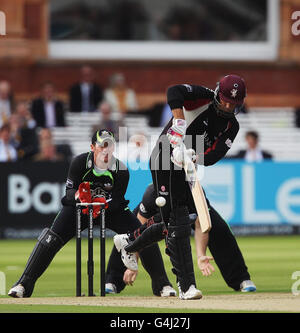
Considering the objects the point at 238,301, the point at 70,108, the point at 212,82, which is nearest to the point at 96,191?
the point at 238,301

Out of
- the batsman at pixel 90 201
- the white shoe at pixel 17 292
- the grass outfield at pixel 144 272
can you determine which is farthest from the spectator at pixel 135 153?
the white shoe at pixel 17 292

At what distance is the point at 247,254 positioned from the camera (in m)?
17.7

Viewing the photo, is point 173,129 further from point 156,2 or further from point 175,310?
point 156,2

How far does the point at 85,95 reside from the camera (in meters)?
24.0

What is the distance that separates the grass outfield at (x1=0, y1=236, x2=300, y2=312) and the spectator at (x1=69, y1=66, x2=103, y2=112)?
187 inches

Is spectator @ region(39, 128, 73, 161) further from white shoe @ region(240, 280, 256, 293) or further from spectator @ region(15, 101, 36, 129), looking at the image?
white shoe @ region(240, 280, 256, 293)

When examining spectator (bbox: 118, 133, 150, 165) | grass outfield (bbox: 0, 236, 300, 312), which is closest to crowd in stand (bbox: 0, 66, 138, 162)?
spectator (bbox: 118, 133, 150, 165)

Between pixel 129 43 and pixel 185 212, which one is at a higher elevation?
pixel 129 43

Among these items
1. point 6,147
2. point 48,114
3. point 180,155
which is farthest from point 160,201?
point 48,114

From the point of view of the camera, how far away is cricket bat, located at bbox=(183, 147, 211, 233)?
35.7 feet

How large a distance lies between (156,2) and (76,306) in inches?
725

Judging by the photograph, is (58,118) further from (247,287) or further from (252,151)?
(247,287)

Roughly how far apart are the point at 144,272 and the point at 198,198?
15.4 ft

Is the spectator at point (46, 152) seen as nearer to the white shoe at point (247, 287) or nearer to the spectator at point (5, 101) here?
the spectator at point (5, 101)
